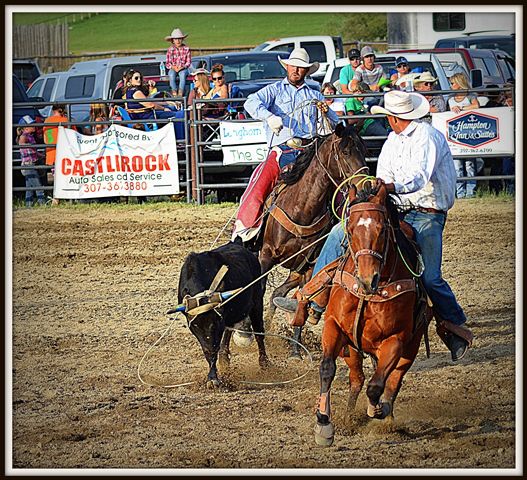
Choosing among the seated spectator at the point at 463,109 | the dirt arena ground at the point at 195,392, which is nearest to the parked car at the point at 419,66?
the seated spectator at the point at 463,109

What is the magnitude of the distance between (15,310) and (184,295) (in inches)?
123

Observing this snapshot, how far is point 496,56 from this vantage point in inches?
643

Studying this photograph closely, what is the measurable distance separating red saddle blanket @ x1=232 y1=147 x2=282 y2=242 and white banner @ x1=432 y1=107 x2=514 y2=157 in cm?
592

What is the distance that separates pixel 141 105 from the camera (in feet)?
46.4

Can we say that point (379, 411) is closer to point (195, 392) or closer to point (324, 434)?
point (324, 434)

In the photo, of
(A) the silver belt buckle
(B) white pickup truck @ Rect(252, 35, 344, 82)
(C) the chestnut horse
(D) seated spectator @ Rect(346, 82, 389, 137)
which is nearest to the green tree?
(B) white pickup truck @ Rect(252, 35, 344, 82)

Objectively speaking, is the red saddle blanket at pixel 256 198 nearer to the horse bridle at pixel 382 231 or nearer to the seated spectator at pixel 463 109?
the horse bridle at pixel 382 231

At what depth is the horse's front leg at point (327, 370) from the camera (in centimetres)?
570

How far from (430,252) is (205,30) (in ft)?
70.4

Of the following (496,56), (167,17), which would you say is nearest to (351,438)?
(496,56)

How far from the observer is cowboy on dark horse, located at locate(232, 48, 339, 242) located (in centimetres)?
783

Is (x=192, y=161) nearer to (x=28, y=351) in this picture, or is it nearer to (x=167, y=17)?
(x=28, y=351)

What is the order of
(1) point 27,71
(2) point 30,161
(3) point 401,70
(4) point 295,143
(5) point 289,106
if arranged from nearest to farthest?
(4) point 295,143
(5) point 289,106
(3) point 401,70
(2) point 30,161
(1) point 27,71

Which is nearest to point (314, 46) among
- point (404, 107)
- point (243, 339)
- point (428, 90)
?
point (428, 90)
